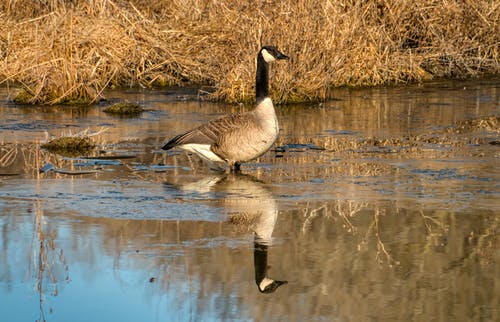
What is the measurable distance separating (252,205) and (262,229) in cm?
89

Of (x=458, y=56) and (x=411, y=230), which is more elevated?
(x=458, y=56)

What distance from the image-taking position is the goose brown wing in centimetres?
1013

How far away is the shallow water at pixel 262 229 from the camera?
593cm

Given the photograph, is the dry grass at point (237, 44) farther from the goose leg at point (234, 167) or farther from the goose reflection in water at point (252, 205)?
the goose reflection in water at point (252, 205)

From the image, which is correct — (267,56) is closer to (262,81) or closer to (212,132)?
(262,81)

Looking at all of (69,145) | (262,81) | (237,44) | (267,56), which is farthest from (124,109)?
(262,81)

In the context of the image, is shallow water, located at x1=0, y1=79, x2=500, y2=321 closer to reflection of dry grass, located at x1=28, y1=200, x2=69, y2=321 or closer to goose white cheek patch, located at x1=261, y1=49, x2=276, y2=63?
reflection of dry grass, located at x1=28, y1=200, x2=69, y2=321

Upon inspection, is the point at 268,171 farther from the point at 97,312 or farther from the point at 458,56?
the point at 458,56

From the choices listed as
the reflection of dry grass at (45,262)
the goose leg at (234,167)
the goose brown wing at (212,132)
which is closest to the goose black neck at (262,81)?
the goose brown wing at (212,132)

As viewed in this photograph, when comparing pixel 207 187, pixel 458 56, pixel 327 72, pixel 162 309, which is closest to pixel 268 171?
pixel 207 187

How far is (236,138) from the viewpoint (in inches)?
395

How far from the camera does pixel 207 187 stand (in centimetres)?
951

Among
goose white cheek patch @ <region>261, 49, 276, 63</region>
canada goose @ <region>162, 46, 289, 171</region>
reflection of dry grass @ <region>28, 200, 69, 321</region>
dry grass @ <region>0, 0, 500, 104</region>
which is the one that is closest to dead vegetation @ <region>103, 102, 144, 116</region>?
dry grass @ <region>0, 0, 500, 104</region>

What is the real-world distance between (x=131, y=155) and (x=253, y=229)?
399 cm
